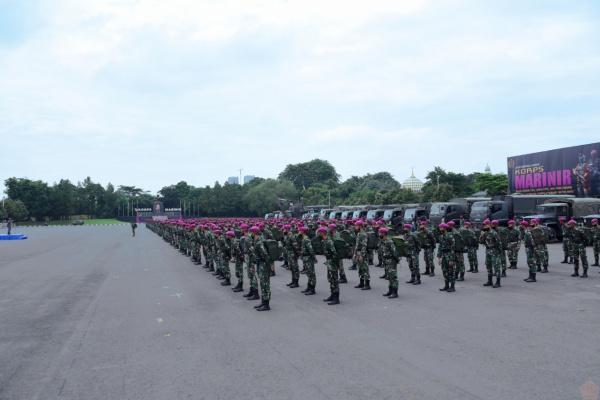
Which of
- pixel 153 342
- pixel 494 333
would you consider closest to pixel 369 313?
pixel 494 333

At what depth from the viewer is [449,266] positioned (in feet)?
42.9

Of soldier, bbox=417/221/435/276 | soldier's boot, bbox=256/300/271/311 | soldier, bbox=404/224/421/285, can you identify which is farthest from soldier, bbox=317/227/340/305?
soldier, bbox=417/221/435/276

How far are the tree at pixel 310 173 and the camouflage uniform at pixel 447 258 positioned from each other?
118569mm

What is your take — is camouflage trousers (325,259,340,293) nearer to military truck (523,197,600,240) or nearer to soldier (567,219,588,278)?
soldier (567,219,588,278)

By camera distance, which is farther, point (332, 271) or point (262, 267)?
point (332, 271)

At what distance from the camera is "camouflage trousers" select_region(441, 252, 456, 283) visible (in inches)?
515

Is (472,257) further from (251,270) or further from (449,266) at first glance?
(251,270)

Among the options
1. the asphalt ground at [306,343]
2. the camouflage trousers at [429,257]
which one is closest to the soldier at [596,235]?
the asphalt ground at [306,343]

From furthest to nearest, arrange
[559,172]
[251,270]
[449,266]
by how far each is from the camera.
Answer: [559,172] < [449,266] < [251,270]

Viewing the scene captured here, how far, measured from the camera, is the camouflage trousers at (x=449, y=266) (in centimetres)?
1307

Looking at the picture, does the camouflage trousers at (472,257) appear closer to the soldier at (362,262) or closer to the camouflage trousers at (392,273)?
the soldier at (362,262)

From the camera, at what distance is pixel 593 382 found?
19.8ft

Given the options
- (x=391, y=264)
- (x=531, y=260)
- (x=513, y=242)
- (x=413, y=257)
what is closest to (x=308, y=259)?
(x=391, y=264)

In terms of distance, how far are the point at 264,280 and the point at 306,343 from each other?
3.20 metres
